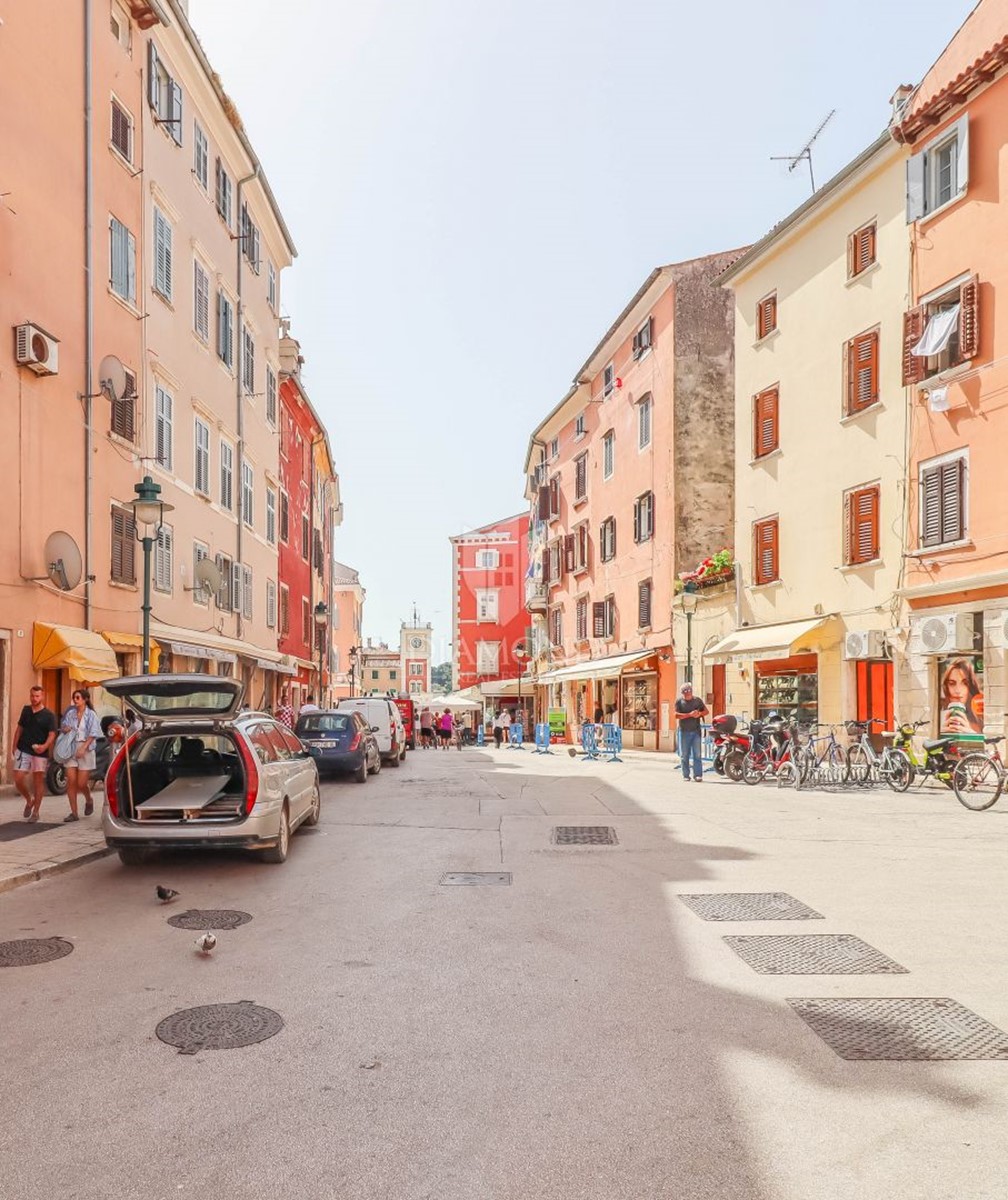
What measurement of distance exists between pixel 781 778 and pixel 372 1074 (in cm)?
1562

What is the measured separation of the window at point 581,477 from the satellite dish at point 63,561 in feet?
97.1

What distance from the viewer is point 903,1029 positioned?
5.15 metres

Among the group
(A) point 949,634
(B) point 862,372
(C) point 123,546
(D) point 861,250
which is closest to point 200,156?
(C) point 123,546

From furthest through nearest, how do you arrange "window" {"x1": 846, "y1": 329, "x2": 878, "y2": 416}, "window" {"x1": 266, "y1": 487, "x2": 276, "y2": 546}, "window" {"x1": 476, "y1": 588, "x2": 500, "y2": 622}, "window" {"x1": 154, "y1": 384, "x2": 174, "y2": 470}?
"window" {"x1": 476, "y1": 588, "x2": 500, "y2": 622} → "window" {"x1": 266, "y1": 487, "x2": 276, "y2": 546} → "window" {"x1": 846, "y1": 329, "x2": 878, "y2": 416} → "window" {"x1": 154, "y1": 384, "x2": 174, "y2": 470}

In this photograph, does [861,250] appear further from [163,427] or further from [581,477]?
[581,477]

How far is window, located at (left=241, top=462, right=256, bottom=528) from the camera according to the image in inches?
1159

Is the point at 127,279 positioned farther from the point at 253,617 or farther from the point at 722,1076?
the point at 722,1076

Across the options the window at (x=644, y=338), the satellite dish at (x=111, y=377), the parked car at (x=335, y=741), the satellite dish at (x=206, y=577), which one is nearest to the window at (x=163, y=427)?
the satellite dish at (x=111, y=377)

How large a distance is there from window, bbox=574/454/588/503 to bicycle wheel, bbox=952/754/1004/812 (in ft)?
→ 100

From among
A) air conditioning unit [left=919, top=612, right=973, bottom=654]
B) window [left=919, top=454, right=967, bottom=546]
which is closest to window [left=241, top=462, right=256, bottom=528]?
window [left=919, top=454, right=967, bottom=546]

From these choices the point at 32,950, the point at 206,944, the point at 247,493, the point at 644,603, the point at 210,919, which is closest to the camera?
the point at 206,944

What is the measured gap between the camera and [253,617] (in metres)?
30.8

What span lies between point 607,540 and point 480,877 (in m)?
32.5

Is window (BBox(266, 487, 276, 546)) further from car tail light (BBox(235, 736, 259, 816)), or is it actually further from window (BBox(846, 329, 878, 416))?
car tail light (BBox(235, 736, 259, 816))
